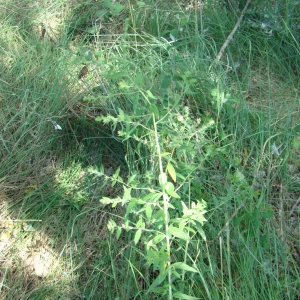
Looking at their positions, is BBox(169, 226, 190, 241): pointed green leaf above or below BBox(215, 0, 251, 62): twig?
above

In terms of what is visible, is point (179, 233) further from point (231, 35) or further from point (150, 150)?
point (231, 35)

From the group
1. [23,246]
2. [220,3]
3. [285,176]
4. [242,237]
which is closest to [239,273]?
[242,237]

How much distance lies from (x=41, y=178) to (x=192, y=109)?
1.00 metres

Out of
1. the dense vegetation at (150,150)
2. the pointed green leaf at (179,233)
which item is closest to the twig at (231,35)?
the dense vegetation at (150,150)

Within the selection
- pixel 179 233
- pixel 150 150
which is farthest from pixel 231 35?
pixel 179 233

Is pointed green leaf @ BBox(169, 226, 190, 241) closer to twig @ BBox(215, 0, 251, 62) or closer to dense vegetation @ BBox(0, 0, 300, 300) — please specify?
dense vegetation @ BBox(0, 0, 300, 300)

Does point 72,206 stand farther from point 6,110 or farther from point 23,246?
point 6,110

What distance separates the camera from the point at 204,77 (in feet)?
8.50

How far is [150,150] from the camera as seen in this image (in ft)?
7.54

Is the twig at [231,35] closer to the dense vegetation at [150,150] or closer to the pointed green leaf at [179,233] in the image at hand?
the dense vegetation at [150,150]

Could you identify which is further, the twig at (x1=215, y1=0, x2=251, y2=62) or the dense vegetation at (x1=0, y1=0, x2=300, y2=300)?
the twig at (x1=215, y1=0, x2=251, y2=62)

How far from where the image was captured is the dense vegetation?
1975 mm

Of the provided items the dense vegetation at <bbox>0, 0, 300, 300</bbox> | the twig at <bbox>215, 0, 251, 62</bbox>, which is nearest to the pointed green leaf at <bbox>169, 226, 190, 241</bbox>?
the dense vegetation at <bbox>0, 0, 300, 300</bbox>

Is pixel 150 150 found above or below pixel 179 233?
below
